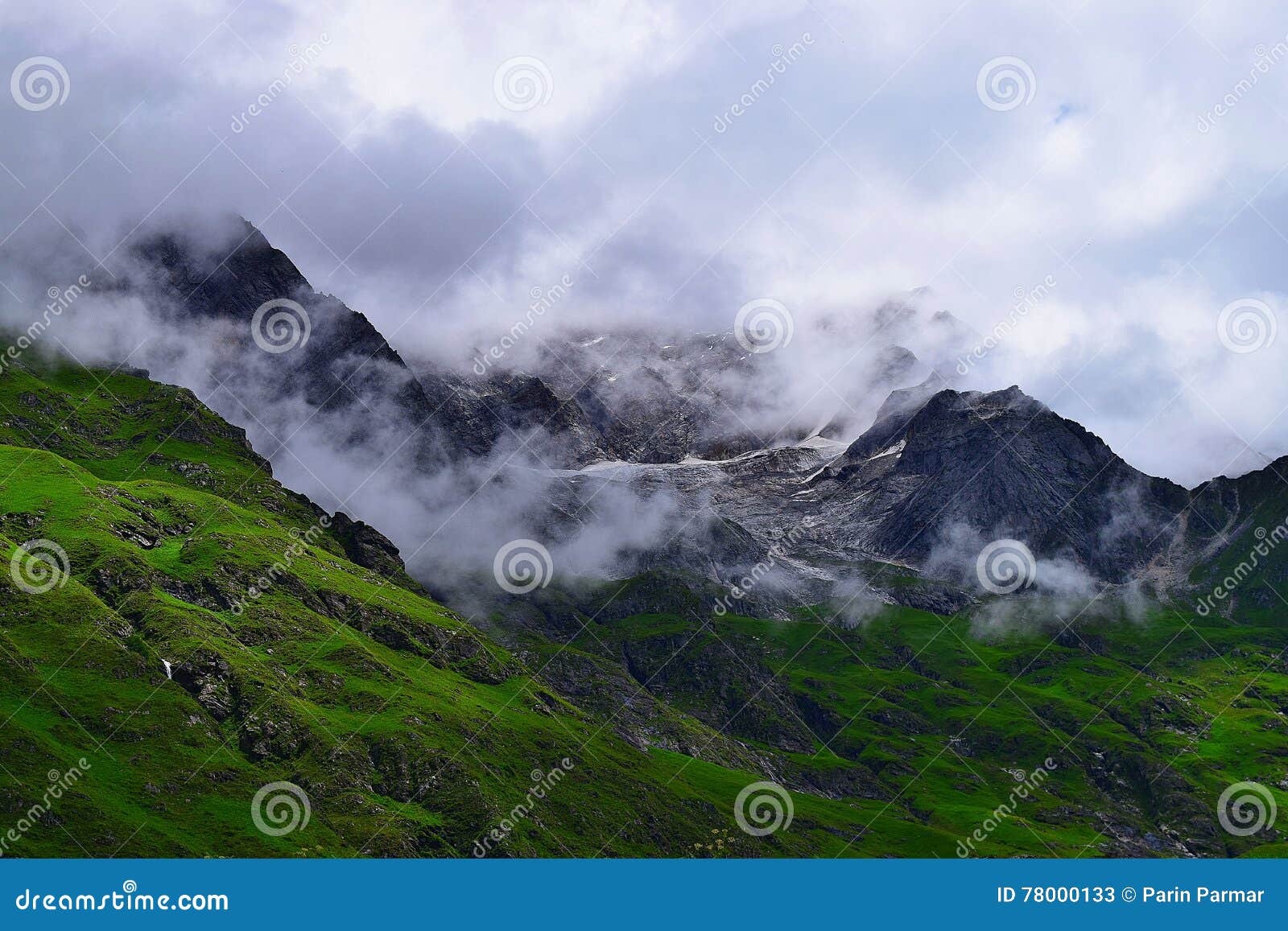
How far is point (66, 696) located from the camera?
18475cm
